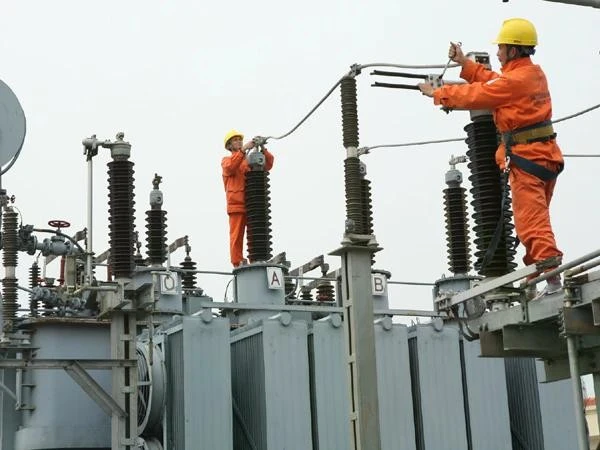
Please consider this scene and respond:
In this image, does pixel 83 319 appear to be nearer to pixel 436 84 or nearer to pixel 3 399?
pixel 3 399

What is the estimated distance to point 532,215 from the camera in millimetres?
7684

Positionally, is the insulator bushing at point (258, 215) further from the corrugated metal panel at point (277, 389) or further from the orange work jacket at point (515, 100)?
the orange work jacket at point (515, 100)

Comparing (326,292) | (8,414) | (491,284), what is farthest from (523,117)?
(326,292)

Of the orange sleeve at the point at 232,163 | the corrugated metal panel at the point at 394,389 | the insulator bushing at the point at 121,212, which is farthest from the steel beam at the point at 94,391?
the orange sleeve at the point at 232,163

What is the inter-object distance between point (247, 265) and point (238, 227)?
134cm

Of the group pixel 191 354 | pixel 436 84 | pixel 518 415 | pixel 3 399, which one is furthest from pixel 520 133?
pixel 3 399

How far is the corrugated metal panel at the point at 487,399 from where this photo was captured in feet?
38.5

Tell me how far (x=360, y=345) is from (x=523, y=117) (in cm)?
Answer: 194

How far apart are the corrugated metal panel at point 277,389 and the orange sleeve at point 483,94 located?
3634mm

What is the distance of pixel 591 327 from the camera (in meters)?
7.02

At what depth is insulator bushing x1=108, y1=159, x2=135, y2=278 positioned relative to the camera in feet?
35.1

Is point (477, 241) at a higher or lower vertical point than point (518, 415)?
higher

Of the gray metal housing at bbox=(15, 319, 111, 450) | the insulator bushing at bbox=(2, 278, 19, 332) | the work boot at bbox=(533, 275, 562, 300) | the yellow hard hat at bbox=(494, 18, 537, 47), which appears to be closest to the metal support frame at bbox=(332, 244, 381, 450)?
the work boot at bbox=(533, 275, 562, 300)

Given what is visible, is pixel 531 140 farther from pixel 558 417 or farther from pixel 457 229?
pixel 457 229
